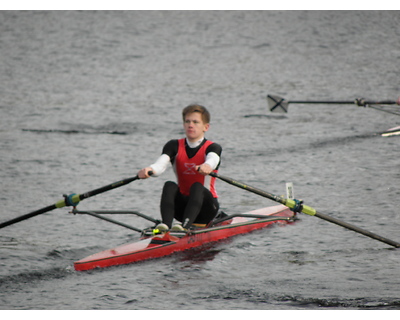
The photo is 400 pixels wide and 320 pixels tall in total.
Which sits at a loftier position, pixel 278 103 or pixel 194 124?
pixel 278 103

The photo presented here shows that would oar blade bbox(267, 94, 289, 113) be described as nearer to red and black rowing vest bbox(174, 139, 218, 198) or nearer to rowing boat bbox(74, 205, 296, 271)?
rowing boat bbox(74, 205, 296, 271)

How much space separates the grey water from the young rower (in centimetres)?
46

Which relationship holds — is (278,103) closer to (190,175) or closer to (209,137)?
(209,137)

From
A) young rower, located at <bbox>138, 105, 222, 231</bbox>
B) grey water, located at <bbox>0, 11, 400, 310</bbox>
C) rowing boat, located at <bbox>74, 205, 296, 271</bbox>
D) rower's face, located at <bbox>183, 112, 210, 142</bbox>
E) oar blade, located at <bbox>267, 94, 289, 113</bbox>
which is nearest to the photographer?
grey water, located at <bbox>0, 11, 400, 310</bbox>

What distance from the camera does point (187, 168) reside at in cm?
848

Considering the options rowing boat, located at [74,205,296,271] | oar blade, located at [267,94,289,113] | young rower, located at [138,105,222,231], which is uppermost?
oar blade, located at [267,94,289,113]

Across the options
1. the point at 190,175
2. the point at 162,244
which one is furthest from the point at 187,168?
the point at 162,244

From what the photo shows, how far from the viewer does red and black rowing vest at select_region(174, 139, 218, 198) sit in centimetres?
847

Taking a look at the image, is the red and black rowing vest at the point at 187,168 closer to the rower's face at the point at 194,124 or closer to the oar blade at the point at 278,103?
the rower's face at the point at 194,124

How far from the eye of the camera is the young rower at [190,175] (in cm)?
830

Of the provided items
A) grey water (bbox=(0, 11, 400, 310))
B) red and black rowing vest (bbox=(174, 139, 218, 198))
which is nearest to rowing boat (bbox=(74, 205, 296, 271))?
grey water (bbox=(0, 11, 400, 310))

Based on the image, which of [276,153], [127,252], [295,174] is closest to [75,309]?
[127,252]

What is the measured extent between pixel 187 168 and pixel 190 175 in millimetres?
89

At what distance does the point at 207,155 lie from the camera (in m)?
8.41
